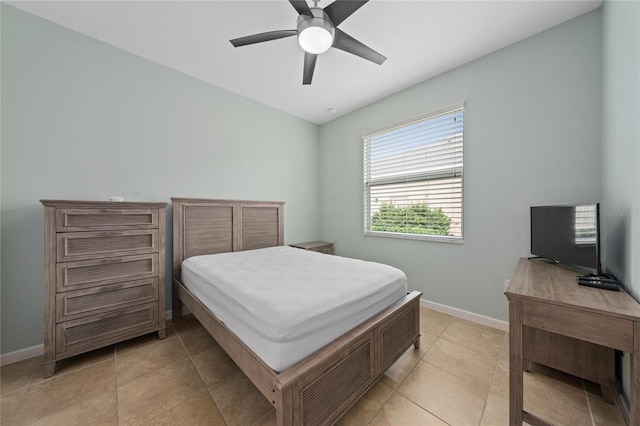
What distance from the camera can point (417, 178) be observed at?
116 inches

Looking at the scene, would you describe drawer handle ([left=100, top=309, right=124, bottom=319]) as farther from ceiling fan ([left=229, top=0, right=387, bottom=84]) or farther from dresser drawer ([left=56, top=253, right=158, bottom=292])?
ceiling fan ([left=229, top=0, right=387, bottom=84])

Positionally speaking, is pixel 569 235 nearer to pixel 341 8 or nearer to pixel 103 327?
pixel 341 8

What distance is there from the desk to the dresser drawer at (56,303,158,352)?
8.90ft

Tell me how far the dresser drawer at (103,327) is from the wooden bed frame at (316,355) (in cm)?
32

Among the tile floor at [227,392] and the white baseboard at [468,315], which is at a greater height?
the white baseboard at [468,315]

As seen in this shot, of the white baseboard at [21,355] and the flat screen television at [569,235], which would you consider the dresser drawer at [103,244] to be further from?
the flat screen television at [569,235]

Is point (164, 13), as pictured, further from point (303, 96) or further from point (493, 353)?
point (493, 353)

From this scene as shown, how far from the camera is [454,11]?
1832mm

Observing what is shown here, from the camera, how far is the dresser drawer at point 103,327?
172cm

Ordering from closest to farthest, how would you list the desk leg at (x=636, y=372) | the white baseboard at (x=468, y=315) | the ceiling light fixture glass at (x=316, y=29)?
the desk leg at (x=636, y=372) < the ceiling light fixture glass at (x=316, y=29) < the white baseboard at (x=468, y=315)

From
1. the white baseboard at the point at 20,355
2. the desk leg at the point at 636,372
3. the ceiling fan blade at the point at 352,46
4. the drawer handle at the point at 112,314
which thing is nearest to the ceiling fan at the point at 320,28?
the ceiling fan blade at the point at 352,46

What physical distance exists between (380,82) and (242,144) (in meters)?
2.02

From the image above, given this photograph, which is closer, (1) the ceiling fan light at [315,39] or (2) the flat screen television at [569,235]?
(2) the flat screen television at [569,235]

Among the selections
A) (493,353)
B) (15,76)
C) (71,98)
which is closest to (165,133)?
(71,98)
